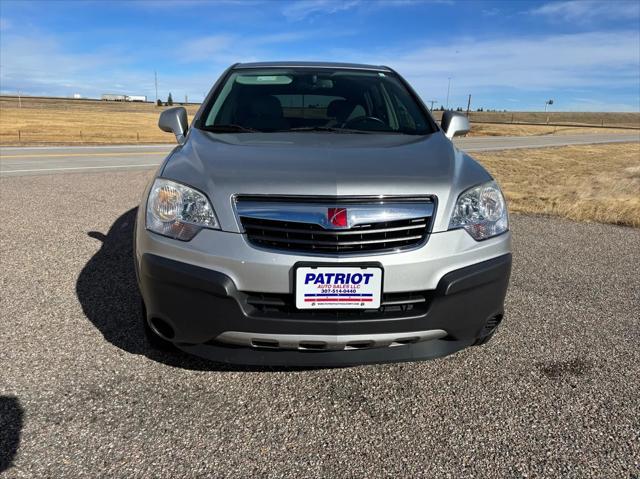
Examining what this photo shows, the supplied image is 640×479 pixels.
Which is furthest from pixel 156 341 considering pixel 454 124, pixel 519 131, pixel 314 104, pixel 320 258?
pixel 519 131

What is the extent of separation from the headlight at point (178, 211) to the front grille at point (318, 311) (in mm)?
371

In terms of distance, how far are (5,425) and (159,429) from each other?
2.09ft

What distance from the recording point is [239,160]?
7.90 feet

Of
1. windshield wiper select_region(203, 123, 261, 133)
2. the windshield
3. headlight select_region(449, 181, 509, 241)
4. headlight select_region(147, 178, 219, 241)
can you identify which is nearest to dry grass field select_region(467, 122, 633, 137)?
the windshield

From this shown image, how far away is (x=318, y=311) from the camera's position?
211 cm

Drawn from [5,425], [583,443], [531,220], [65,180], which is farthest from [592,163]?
[5,425]

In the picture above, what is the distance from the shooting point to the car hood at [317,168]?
7.08 ft

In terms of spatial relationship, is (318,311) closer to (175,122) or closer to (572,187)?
(175,122)

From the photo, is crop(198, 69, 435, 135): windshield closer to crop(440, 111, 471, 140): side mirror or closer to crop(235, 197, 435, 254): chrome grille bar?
crop(440, 111, 471, 140): side mirror

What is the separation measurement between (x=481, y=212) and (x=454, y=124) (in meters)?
1.34

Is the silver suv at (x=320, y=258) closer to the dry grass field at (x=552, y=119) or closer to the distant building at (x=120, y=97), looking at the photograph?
the dry grass field at (x=552, y=119)

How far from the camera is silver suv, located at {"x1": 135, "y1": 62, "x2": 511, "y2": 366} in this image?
2.08m

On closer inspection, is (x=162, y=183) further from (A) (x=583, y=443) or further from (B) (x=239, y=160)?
(A) (x=583, y=443)

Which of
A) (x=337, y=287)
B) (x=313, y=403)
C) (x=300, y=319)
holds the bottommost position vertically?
(x=313, y=403)
